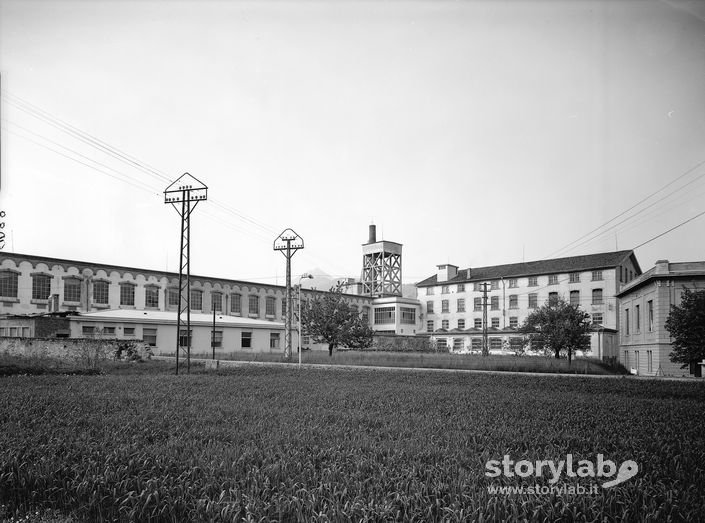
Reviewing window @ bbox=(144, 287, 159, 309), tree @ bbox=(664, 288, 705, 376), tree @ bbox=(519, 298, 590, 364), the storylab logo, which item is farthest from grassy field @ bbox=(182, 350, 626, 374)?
the storylab logo

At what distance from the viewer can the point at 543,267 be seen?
73.8 m

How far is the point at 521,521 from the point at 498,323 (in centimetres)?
7342

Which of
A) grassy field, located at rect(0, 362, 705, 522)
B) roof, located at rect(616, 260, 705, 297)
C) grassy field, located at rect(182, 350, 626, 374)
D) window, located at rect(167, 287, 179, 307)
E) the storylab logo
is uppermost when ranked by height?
roof, located at rect(616, 260, 705, 297)

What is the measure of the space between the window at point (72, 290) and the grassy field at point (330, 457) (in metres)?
38.3

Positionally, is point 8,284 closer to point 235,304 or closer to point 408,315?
point 235,304

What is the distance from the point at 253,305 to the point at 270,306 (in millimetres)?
2813

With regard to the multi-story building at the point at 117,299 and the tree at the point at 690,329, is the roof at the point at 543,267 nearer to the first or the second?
the multi-story building at the point at 117,299

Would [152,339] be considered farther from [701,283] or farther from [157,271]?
[701,283]

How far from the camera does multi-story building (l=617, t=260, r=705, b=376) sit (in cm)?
3543

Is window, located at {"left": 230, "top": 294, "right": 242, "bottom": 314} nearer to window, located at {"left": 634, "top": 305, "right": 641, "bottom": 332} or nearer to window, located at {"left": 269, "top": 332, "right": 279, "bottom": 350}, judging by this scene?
window, located at {"left": 269, "top": 332, "right": 279, "bottom": 350}

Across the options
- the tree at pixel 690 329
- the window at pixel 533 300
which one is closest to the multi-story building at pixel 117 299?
the tree at pixel 690 329

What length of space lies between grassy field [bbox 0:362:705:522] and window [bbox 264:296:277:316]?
52.5 meters

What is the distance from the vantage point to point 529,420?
419 inches

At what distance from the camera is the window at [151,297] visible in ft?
180
